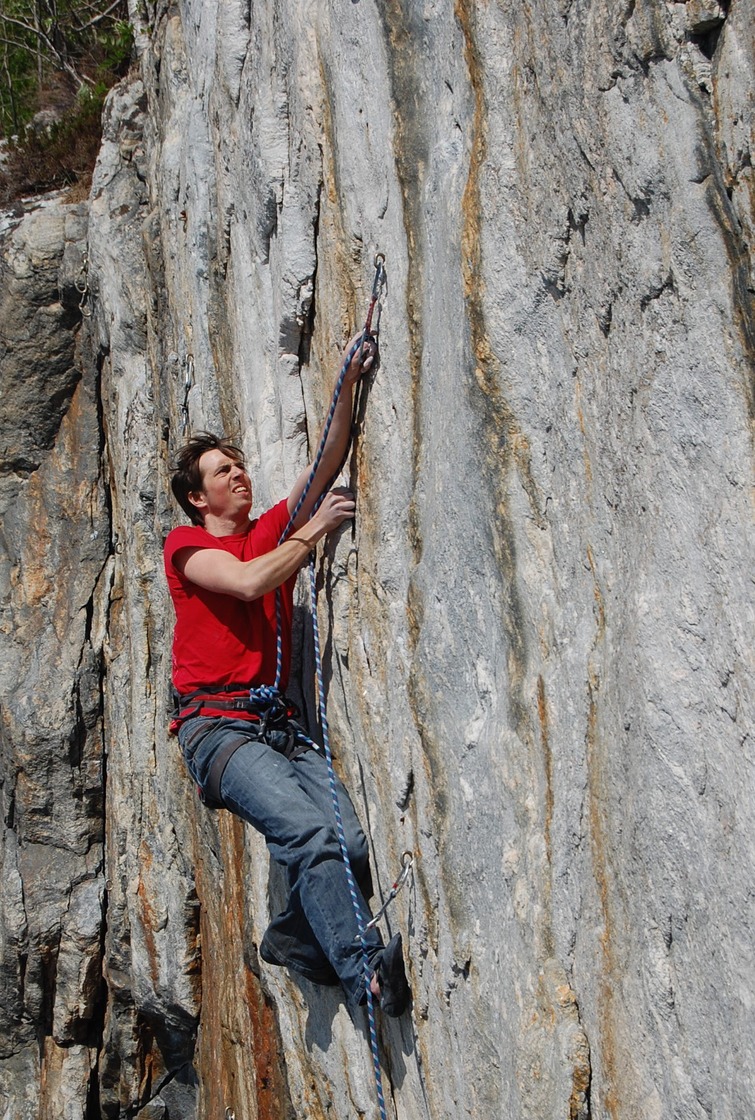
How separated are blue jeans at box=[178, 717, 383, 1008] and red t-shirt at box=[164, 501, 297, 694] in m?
0.22

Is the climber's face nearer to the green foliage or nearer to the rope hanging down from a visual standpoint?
the rope hanging down

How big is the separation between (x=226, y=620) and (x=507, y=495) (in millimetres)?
1698

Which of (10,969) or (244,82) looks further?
(10,969)

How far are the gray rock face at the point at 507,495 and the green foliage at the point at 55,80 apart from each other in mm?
3066

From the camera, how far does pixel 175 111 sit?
21.8 ft

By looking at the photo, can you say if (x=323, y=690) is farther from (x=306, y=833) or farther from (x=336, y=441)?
(x=336, y=441)

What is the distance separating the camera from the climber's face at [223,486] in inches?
185

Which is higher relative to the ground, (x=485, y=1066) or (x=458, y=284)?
(x=458, y=284)

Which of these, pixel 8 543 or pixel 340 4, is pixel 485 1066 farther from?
pixel 8 543

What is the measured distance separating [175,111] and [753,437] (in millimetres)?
5296

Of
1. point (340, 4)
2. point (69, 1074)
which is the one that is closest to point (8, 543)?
point (69, 1074)

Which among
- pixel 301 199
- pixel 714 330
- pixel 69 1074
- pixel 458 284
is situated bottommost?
pixel 69 1074

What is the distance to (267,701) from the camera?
4.46 metres

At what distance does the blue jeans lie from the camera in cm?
413
